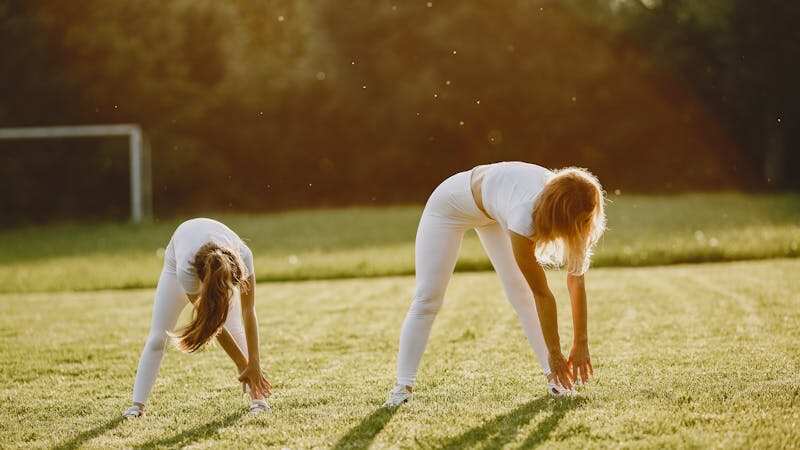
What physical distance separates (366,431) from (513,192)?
1.36 m

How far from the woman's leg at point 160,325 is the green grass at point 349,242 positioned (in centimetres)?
770

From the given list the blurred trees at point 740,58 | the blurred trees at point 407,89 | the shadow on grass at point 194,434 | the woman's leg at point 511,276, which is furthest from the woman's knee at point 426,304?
the blurred trees at point 740,58

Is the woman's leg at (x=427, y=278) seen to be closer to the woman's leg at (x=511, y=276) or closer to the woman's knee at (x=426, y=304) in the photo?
the woman's knee at (x=426, y=304)

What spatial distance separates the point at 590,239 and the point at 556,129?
27582mm

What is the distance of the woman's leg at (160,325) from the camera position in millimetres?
5086

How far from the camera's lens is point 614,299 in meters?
9.25

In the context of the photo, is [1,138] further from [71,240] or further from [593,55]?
[593,55]

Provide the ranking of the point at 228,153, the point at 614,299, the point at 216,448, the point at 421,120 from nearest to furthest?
the point at 216,448 → the point at 614,299 → the point at 228,153 → the point at 421,120

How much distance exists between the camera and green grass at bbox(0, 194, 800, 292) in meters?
13.2

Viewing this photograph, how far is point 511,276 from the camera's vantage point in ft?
16.9

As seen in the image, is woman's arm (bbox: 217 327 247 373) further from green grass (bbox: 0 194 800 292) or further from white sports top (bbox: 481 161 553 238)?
green grass (bbox: 0 194 800 292)

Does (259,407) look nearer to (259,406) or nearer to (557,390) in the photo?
(259,406)

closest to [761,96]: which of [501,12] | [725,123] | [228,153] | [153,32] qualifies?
[725,123]

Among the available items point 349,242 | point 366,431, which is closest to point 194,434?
point 366,431
